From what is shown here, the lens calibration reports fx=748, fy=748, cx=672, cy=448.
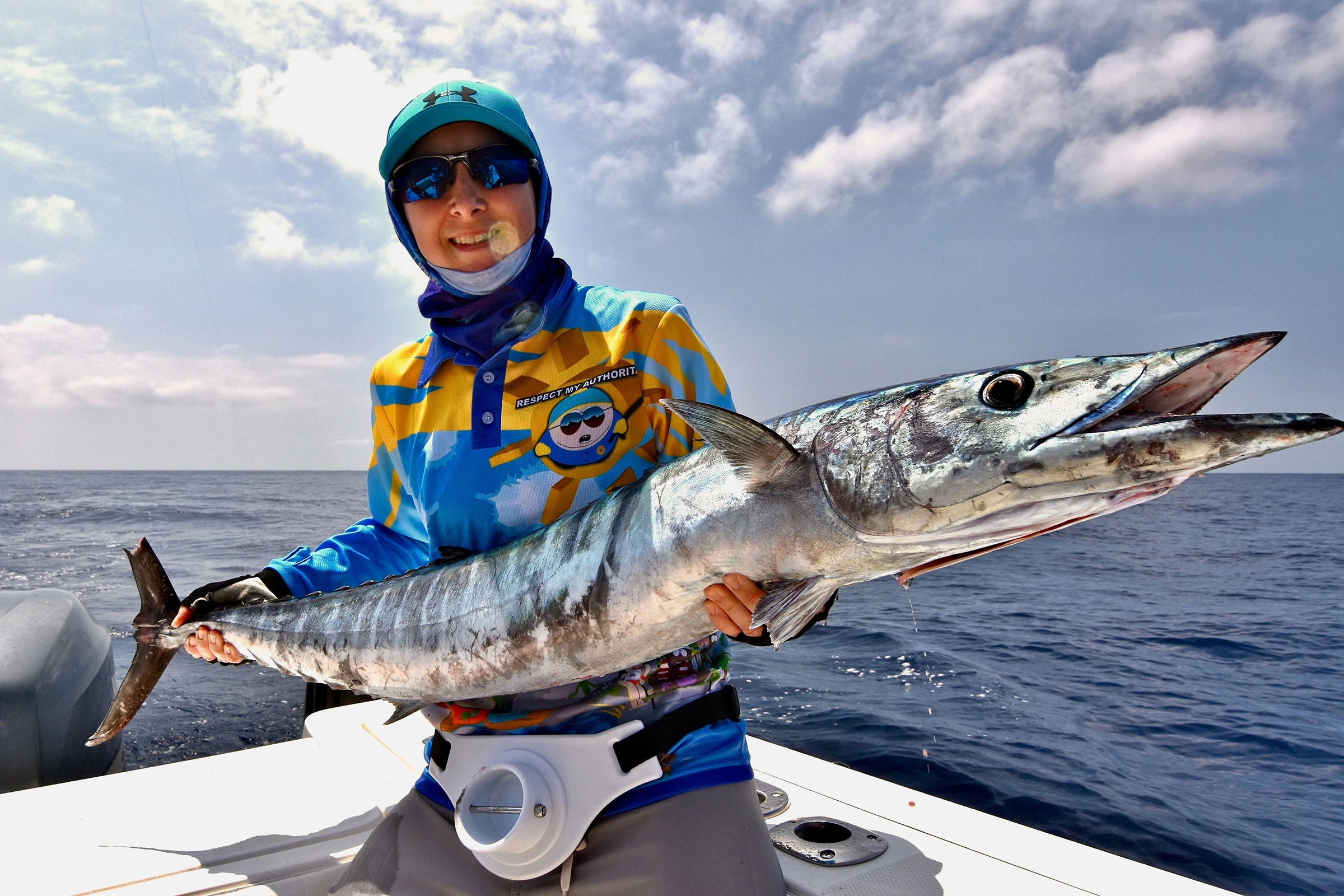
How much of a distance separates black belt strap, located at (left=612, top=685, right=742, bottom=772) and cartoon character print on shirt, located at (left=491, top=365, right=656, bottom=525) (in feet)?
2.18

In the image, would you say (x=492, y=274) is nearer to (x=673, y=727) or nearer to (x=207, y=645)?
(x=673, y=727)

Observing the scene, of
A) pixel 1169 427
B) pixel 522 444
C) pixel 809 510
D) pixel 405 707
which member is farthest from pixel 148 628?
pixel 1169 427

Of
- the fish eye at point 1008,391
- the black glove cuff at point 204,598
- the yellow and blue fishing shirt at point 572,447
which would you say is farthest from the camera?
the black glove cuff at point 204,598

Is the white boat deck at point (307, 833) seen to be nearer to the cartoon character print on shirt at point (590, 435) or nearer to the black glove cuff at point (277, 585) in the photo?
the black glove cuff at point (277, 585)

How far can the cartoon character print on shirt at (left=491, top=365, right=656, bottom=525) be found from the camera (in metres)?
2.30

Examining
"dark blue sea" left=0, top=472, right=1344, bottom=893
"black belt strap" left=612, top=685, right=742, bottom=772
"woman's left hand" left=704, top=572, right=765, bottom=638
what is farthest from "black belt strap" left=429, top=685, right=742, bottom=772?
"dark blue sea" left=0, top=472, right=1344, bottom=893

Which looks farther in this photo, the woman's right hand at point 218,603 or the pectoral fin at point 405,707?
the woman's right hand at point 218,603

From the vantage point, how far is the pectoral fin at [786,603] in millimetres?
1604

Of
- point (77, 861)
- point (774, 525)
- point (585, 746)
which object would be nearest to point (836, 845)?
point (585, 746)

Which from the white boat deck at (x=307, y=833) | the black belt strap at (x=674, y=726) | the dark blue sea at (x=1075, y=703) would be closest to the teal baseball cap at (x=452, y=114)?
the black belt strap at (x=674, y=726)

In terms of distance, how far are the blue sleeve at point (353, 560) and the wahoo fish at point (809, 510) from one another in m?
0.33

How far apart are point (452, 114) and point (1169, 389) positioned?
2249 mm

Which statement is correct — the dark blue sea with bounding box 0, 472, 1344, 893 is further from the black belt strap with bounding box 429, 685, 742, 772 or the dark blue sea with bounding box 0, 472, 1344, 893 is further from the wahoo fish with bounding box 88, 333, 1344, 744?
the wahoo fish with bounding box 88, 333, 1344, 744

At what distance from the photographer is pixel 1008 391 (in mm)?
1426
